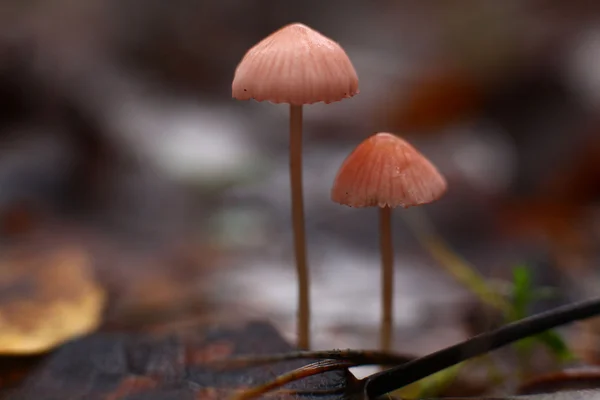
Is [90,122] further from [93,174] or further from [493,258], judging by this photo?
[493,258]

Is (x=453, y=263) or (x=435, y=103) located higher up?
(x=435, y=103)

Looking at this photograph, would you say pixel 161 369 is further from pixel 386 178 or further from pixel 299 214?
pixel 386 178

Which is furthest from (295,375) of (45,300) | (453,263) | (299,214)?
(453,263)

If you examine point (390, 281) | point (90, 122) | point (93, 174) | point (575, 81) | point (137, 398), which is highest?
point (575, 81)

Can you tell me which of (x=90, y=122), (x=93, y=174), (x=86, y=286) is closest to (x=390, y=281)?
(x=86, y=286)

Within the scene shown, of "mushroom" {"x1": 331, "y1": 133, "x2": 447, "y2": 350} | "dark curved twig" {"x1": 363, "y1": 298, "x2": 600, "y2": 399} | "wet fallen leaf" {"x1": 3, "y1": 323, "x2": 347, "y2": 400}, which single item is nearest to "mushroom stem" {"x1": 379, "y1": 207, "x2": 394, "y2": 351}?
"mushroom" {"x1": 331, "y1": 133, "x2": 447, "y2": 350}

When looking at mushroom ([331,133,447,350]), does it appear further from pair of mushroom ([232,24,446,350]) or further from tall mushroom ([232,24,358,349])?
tall mushroom ([232,24,358,349])
